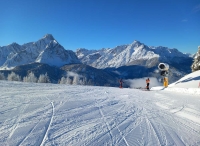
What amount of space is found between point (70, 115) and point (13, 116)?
2.17 m

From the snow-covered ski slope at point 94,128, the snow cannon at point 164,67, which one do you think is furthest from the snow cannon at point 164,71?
the snow-covered ski slope at point 94,128

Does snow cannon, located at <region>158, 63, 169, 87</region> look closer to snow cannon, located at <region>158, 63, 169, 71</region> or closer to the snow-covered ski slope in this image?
snow cannon, located at <region>158, 63, 169, 71</region>

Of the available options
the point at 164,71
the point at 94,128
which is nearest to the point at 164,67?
the point at 164,71

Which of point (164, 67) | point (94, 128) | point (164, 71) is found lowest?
point (94, 128)

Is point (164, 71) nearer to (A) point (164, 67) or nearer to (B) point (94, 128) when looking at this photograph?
(A) point (164, 67)

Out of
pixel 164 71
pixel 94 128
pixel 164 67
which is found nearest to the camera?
pixel 94 128

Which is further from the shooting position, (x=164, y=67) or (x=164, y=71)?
(x=164, y=71)

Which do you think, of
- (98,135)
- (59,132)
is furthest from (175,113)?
(59,132)

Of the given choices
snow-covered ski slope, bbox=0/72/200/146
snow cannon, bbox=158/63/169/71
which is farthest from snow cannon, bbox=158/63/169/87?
snow-covered ski slope, bbox=0/72/200/146

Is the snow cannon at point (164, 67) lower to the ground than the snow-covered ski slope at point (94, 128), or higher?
higher

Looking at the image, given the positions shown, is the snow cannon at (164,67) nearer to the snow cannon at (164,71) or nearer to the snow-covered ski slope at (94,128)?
the snow cannon at (164,71)

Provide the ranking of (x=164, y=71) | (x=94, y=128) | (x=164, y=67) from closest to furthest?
(x=94, y=128) < (x=164, y=67) < (x=164, y=71)

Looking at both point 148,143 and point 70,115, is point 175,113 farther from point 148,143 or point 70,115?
point 70,115

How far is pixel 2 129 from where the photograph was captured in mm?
5348
